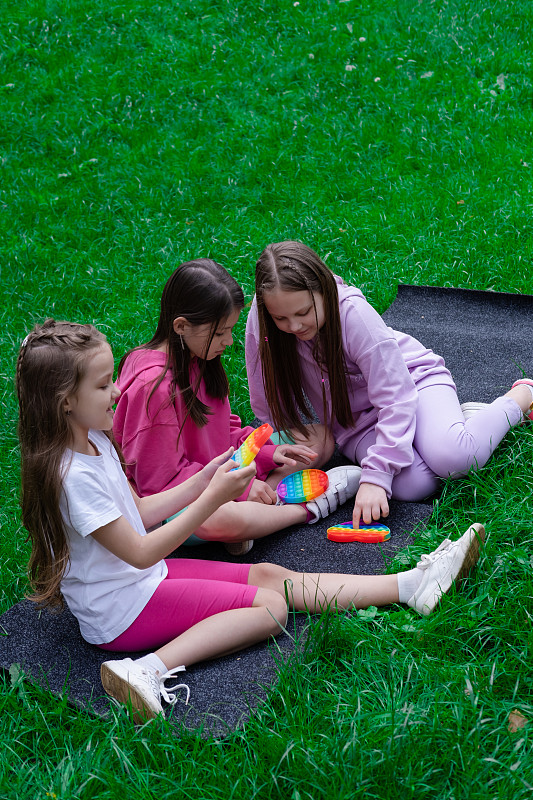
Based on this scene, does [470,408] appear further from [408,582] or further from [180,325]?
[180,325]

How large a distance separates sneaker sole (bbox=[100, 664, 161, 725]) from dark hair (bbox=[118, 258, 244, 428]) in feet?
3.08

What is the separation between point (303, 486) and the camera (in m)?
3.06

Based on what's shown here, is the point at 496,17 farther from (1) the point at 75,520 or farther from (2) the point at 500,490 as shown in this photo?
(1) the point at 75,520

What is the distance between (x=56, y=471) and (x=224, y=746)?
2.80 ft

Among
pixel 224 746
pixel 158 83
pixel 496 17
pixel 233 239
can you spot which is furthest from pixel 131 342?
pixel 496 17

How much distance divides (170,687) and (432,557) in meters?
0.88

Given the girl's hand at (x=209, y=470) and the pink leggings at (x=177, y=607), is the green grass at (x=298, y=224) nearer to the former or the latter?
the pink leggings at (x=177, y=607)

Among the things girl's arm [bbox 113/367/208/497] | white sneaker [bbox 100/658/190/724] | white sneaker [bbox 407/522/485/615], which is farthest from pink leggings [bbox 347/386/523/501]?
white sneaker [bbox 100/658/190/724]

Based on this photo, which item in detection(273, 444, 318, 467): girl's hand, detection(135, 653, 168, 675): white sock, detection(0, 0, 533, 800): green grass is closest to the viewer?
detection(0, 0, 533, 800): green grass

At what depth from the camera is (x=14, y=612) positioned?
2666 millimetres

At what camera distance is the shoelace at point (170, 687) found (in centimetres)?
216

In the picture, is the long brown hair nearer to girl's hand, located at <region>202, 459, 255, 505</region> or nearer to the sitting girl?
girl's hand, located at <region>202, 459, 255, 505</region>

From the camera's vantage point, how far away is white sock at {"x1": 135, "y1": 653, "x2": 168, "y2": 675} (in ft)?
7.24

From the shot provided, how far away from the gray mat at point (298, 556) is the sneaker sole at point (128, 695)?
0.10m
